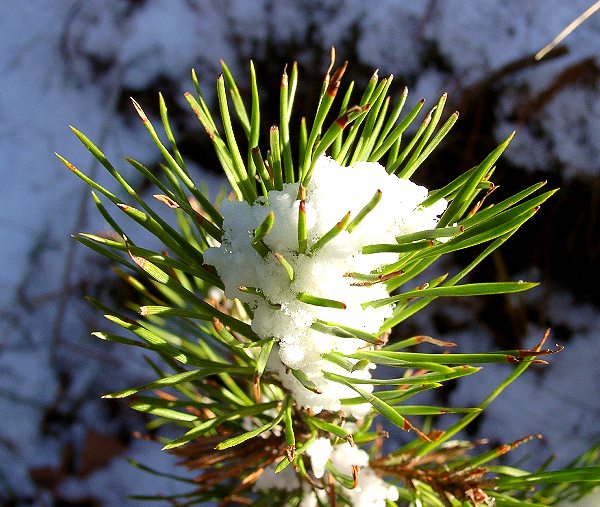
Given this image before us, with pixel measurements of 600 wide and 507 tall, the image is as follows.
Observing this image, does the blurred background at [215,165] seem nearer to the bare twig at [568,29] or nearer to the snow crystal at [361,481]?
the bare twig at [568,29]

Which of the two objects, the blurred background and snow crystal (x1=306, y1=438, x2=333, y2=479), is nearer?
snow crystal (x1=306, y1=438, x2=333, y2=479)

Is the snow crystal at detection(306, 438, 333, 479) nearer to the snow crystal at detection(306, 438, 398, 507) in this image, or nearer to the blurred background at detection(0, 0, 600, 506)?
the snow crystal at detection(306, 438, 398, 507)

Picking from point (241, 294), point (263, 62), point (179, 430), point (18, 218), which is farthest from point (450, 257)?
point (18, 218)

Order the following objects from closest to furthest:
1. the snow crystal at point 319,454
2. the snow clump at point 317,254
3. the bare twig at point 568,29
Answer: the snow clump at point 317,254, the snow crystal at point 319,454, the bare twig at point 568,29

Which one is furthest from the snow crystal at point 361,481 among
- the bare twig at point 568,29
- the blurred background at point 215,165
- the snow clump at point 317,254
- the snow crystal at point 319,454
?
the bare twig at point 568,29

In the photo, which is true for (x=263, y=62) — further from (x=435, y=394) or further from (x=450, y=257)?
(x=435, y=394)

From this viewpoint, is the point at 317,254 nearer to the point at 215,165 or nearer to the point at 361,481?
the point at 361,481

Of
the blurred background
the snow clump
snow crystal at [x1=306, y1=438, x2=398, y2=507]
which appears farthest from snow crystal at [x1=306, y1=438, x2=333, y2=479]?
the blurred background
